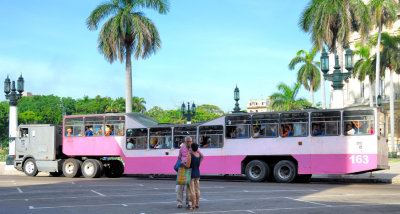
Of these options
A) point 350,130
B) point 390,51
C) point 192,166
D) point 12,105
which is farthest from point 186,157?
point 390,51

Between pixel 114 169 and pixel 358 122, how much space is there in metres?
13.5

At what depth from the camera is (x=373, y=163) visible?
21.8 metres

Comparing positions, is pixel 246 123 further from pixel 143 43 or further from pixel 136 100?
pixel 136 100

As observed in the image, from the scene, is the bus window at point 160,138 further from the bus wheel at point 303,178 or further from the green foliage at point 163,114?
the green foliage at point 163,114

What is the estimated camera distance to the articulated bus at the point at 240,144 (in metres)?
22.5

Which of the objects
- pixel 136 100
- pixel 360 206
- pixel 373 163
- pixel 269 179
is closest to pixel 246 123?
pixel 269 179

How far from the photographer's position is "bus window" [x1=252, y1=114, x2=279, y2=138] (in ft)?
79.4

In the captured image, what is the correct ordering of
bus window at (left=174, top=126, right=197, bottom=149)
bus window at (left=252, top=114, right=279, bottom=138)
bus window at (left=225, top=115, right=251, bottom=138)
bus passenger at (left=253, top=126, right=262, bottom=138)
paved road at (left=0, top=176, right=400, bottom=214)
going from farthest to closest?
bus window at (left=174, top=126, right=197, bottom=149)
bus window at (left=225, top=115, right=251, bottom=138)
bus passenger at (left=253, top=126, right=262, bottom=138)
bus window at (left=252, top=114, right=279, bottom=138)
paved road at (left=0, top=176, right=400, bottom=214)

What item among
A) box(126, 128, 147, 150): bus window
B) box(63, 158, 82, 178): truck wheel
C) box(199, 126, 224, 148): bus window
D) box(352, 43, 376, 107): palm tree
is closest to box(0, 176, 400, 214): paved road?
box(199, 126, 224, 148): bus window

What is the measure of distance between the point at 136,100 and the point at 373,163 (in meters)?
90.9

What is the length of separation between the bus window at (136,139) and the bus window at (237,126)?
4.49 metres

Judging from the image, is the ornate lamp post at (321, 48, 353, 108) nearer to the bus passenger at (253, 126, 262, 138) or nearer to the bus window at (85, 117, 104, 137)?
the bus passenger at (253, 126, 262, 138)

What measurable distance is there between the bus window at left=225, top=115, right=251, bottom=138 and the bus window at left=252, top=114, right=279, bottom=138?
34 centimetres

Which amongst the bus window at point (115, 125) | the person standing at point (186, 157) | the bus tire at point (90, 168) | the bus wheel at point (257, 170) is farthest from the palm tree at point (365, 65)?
the person standing at point (186, 157)
